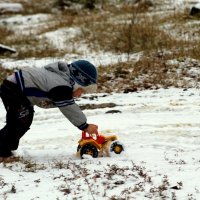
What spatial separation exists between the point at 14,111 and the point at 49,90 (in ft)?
1.54

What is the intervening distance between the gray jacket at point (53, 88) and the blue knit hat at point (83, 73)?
6 centimetres

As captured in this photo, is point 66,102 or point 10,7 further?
point 10,7

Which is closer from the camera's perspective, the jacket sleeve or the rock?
the jacket sleeve

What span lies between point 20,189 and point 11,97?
121 cm

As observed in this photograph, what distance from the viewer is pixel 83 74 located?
16.3 feet

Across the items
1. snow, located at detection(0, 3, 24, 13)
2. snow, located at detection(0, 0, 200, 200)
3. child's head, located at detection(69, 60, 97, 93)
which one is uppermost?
child's head, located at detection(69, 60, 97, 93)

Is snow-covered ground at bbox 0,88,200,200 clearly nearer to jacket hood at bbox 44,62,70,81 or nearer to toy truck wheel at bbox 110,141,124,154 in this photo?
toy truck wheel at bbox 110,141,124,154

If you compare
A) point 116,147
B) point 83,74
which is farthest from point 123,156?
point 83,74

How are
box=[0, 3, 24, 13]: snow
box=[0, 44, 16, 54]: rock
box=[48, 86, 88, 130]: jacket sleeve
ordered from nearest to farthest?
box=[48, 86, 88, 130]: jacket sleeve → box=[0, 44, 16, 54]: rock → box=[0, 3, 24, 13]: snow

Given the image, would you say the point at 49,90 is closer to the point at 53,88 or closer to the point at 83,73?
the point at 53,88

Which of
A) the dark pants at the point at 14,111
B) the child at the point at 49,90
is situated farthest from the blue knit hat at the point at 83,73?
the dark pants at the point at 14,111

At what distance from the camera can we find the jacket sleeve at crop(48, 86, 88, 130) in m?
4.88

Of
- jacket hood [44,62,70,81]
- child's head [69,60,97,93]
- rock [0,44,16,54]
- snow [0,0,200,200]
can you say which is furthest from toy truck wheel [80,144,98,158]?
rock [0,44,16,54]

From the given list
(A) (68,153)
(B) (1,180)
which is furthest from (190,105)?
(B) (1,180)
